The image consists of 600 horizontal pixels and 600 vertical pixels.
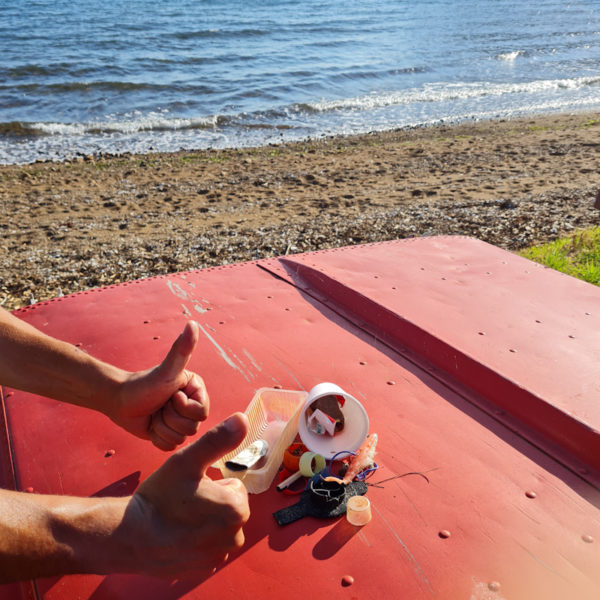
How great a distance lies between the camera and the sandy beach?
504 cm

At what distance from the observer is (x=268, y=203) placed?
6.52 metres

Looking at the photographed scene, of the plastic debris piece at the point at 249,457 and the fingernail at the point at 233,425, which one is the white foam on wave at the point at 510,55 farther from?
the fingernail at the point at 233,425

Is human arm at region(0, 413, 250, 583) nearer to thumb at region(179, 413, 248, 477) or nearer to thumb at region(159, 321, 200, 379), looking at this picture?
thumb at region(179, 413, 248, 477)

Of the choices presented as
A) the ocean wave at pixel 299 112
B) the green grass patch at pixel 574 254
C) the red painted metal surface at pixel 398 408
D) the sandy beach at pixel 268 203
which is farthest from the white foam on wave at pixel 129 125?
the red painted metal surface at pixel 398 408

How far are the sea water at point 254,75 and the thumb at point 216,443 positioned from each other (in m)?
9.20

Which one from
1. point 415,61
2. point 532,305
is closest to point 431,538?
point 532,305

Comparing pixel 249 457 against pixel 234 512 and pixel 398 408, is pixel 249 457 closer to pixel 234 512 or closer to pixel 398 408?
pixel 234 512

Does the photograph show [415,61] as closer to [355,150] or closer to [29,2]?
[355,150]

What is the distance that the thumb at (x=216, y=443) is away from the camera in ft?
3.88

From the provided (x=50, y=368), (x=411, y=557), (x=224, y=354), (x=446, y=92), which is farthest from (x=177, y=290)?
(x=446, y=92)

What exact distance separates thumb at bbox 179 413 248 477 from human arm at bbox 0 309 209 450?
349 mm

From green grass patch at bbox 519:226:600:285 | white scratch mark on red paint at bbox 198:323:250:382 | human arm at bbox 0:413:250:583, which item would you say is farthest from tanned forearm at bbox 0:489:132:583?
green grass patch at bbox 519:226:600:285

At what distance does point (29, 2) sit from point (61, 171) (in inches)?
952

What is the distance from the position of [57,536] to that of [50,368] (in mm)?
660
